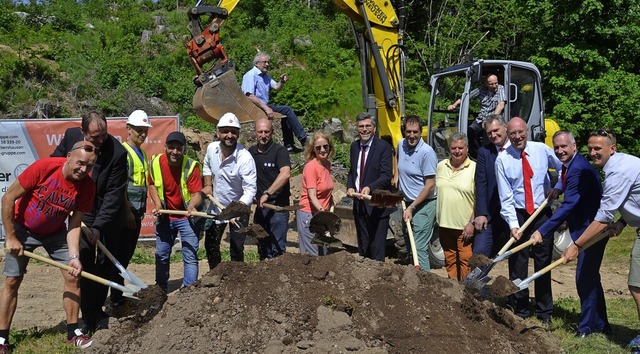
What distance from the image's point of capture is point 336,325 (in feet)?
15.9

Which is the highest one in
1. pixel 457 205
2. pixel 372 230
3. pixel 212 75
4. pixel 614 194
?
pixel 212 75

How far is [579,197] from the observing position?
5.77 metres

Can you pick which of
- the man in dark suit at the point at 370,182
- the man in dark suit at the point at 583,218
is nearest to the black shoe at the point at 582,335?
the man in dark suit at the point at 583,218

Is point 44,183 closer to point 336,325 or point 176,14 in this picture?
point 336,325

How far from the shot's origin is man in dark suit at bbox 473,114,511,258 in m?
6.36

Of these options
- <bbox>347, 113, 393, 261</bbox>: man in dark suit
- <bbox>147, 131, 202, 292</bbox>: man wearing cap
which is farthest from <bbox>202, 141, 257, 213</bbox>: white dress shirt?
<bbox>347, 113, 393, 261</bbox>: man in dark suit

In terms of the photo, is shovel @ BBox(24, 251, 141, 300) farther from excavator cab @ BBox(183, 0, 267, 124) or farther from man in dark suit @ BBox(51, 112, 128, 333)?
excavator cab @ BBox(183, 0, 267, 124)

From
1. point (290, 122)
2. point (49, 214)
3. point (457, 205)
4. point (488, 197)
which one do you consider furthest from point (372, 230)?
point (290, 122)

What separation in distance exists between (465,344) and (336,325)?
958mm

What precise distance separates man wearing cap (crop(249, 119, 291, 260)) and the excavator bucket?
1616 mm

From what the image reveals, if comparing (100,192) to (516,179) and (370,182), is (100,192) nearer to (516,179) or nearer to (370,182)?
(370,182)

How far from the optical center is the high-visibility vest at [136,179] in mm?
6484

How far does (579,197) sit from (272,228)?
3015mm

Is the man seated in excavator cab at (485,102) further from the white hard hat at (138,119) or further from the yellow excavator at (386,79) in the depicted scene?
the white hard hat at (138,119)
